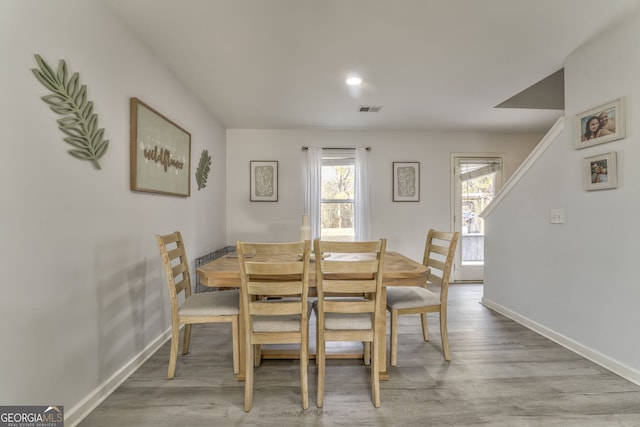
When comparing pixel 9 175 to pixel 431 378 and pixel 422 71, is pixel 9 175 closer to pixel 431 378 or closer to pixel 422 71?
pixel 431 378

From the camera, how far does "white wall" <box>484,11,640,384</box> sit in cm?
191

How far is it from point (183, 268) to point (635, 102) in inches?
131

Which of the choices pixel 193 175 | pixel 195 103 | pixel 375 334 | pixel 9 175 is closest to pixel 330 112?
pixel 195 103

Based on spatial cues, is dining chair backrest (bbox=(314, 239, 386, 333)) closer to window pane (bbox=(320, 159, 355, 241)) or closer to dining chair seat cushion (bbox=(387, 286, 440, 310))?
dining chair seat cushion (bbox=(387, 286, 440, 310))

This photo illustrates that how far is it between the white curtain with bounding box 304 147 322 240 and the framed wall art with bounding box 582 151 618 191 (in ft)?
9.66

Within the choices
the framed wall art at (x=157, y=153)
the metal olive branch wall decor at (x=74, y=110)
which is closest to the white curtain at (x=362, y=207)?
the framed wall art at (x=157, y=153)

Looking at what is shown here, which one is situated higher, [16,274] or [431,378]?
[16,274]

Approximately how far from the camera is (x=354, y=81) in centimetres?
275

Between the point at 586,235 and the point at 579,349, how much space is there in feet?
2.91

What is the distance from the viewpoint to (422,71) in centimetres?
257

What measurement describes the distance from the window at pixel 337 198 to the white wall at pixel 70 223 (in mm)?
2489

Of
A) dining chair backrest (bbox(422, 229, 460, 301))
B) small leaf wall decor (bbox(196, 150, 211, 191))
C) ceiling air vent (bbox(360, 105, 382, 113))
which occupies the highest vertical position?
ceiling air vent (bbox(360, 105, 382, 113))

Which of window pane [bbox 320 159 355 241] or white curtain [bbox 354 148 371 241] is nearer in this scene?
white curtain [bbox 354 148 371 241]

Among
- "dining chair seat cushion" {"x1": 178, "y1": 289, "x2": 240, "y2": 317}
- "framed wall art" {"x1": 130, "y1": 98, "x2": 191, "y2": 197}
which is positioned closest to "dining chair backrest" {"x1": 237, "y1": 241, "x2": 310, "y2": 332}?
"dining chair seat cushion" {"x1": 178, "y1": 289, "x2": 240, "y2": 317}
